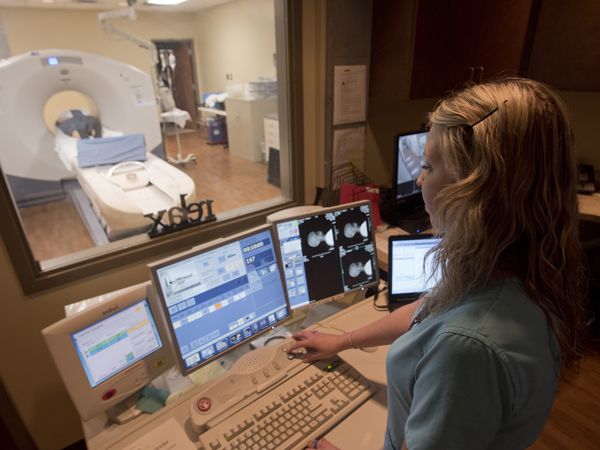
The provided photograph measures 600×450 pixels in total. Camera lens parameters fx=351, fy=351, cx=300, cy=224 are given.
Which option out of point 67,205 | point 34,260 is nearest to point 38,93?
point 67,205

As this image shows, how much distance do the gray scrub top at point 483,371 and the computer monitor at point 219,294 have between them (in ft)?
1.90

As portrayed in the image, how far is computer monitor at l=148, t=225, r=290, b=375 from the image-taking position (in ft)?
3.05

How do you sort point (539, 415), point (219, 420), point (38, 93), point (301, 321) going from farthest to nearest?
1. point (38, 93)
2. point (301, 321)
3. point (219, 420)
4. point (539, 415)

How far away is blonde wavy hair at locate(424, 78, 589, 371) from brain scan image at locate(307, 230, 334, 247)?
2.07ft

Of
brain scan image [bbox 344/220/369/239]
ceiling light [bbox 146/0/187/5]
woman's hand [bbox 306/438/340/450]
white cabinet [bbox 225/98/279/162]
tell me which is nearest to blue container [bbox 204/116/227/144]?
white cabinet [bbox 225/98/279/162]

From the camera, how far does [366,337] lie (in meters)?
1.05

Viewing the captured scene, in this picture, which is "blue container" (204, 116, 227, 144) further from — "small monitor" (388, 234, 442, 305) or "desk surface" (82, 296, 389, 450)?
"desk surface" (82, 296, 389, 450)

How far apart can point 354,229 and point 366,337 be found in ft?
1.30

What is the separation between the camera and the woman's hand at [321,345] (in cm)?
106

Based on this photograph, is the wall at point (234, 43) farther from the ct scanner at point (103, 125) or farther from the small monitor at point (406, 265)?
the small monitor at point (406, 265)

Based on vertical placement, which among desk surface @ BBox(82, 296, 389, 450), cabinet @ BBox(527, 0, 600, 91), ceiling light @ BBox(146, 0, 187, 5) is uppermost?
ceiling light @ BBox(146, 0, 187, 5)

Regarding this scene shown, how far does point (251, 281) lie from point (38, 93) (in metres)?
3.34

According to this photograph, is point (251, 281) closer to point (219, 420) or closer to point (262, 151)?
point (219, 420)

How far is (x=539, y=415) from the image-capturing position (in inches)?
23.8
